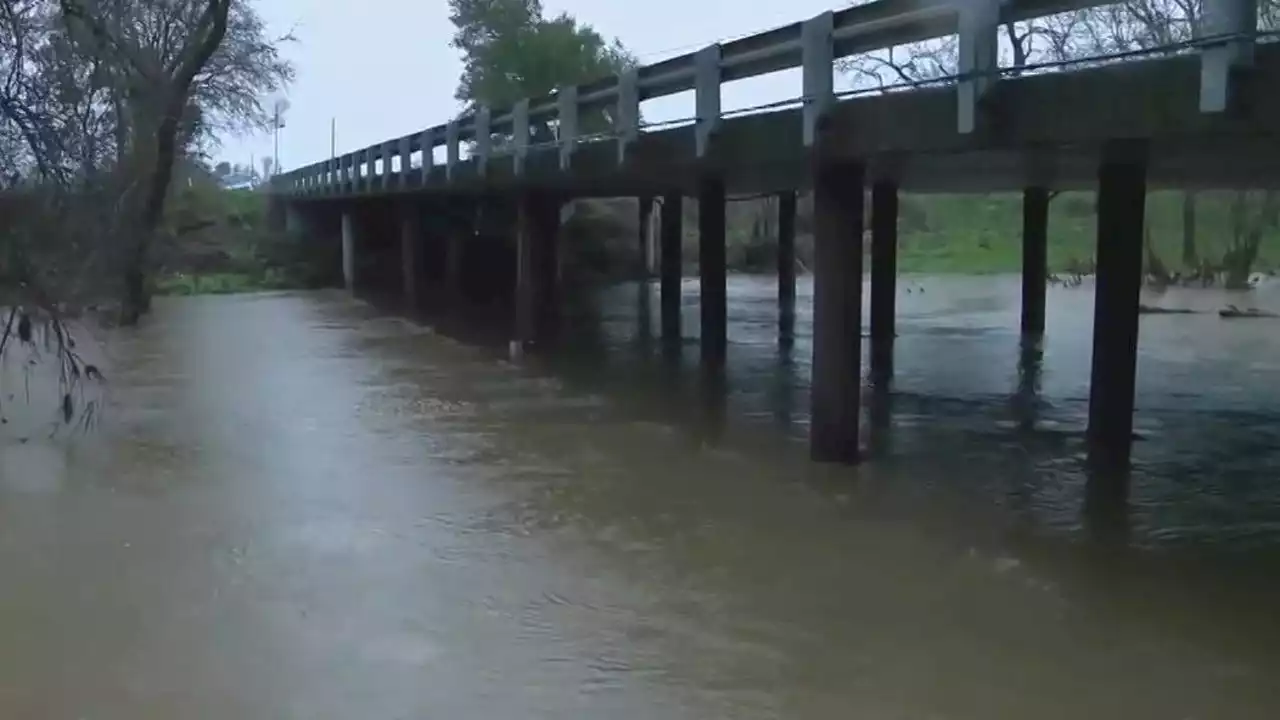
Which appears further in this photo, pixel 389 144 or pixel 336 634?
pixel 389 144

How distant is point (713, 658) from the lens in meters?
6.84

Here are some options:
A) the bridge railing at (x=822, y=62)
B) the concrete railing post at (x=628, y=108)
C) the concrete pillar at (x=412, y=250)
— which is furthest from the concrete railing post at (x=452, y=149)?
the concrete pillar at (x=412, y=250)

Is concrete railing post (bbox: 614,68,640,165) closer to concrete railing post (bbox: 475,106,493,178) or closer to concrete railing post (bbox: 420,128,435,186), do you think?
concrete railing post (bbox: 475,106,493,178)

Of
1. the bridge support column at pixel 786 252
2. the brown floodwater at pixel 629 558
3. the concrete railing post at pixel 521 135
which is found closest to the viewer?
the brown floodwater at pixel 629 558

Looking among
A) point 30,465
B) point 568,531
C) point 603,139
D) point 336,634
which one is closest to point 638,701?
point 336,634

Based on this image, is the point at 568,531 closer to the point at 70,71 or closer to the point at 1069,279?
the point at 70,71

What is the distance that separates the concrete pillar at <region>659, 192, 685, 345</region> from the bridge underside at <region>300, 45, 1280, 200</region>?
501 centimetres

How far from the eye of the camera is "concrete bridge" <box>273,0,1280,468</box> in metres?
7.20

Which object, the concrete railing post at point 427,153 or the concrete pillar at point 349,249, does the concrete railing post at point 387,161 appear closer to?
the concrete railing post at point 427,153

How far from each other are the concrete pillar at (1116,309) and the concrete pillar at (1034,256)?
9.32 metres

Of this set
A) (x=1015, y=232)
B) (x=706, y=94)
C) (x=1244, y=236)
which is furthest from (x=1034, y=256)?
(x=1015, y=232)

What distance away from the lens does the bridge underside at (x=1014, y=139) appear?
6.95 metres

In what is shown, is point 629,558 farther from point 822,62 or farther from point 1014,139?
point 822,62

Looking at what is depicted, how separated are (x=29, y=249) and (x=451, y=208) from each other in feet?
76.3
